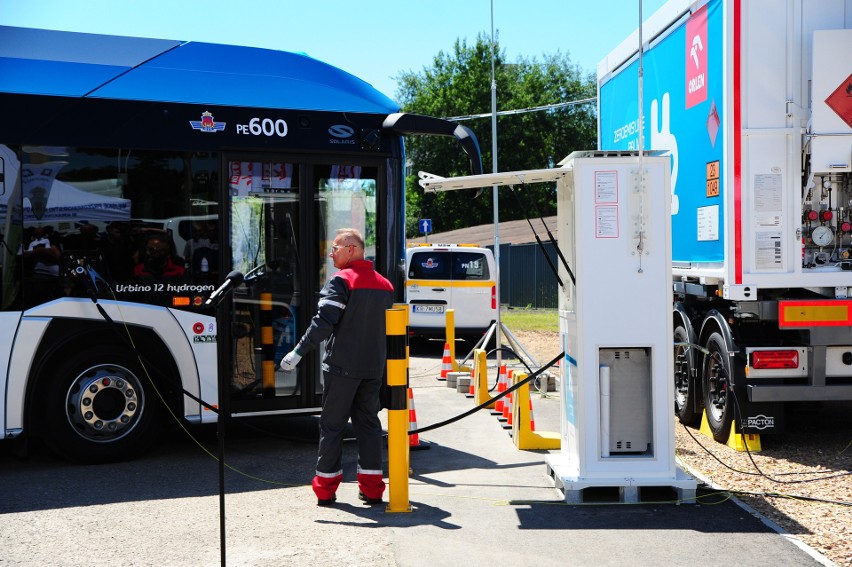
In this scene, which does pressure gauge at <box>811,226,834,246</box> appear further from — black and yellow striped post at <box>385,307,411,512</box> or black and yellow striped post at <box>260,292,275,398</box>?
black and yellow striped post at <box>260,292,275,398</box>

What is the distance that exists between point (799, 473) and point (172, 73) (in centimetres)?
630

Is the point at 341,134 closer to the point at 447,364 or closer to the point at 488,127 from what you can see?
the point at 447,364

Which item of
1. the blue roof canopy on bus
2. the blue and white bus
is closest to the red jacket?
the blue and white bus

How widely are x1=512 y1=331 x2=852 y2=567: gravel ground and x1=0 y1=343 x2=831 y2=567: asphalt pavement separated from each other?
231 mm

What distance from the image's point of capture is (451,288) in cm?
1786

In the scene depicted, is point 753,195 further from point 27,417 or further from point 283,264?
point 27,417

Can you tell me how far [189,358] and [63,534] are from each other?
8.16 ft

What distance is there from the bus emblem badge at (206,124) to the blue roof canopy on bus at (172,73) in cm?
14

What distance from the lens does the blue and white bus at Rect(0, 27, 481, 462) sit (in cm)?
802

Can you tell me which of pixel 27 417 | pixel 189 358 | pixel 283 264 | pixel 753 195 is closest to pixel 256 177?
pixel 283 264

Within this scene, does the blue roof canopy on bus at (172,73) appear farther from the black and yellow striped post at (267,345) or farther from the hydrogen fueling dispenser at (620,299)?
the hydrogen fueling dispenser at (620,299)

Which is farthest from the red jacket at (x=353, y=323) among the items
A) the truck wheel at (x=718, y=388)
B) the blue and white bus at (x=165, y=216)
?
the truck wheel at (x=718, y=388)

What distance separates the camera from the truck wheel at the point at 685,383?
9641 mm

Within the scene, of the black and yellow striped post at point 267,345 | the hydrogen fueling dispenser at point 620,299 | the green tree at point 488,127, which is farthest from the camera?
the green tree at point 488,127
